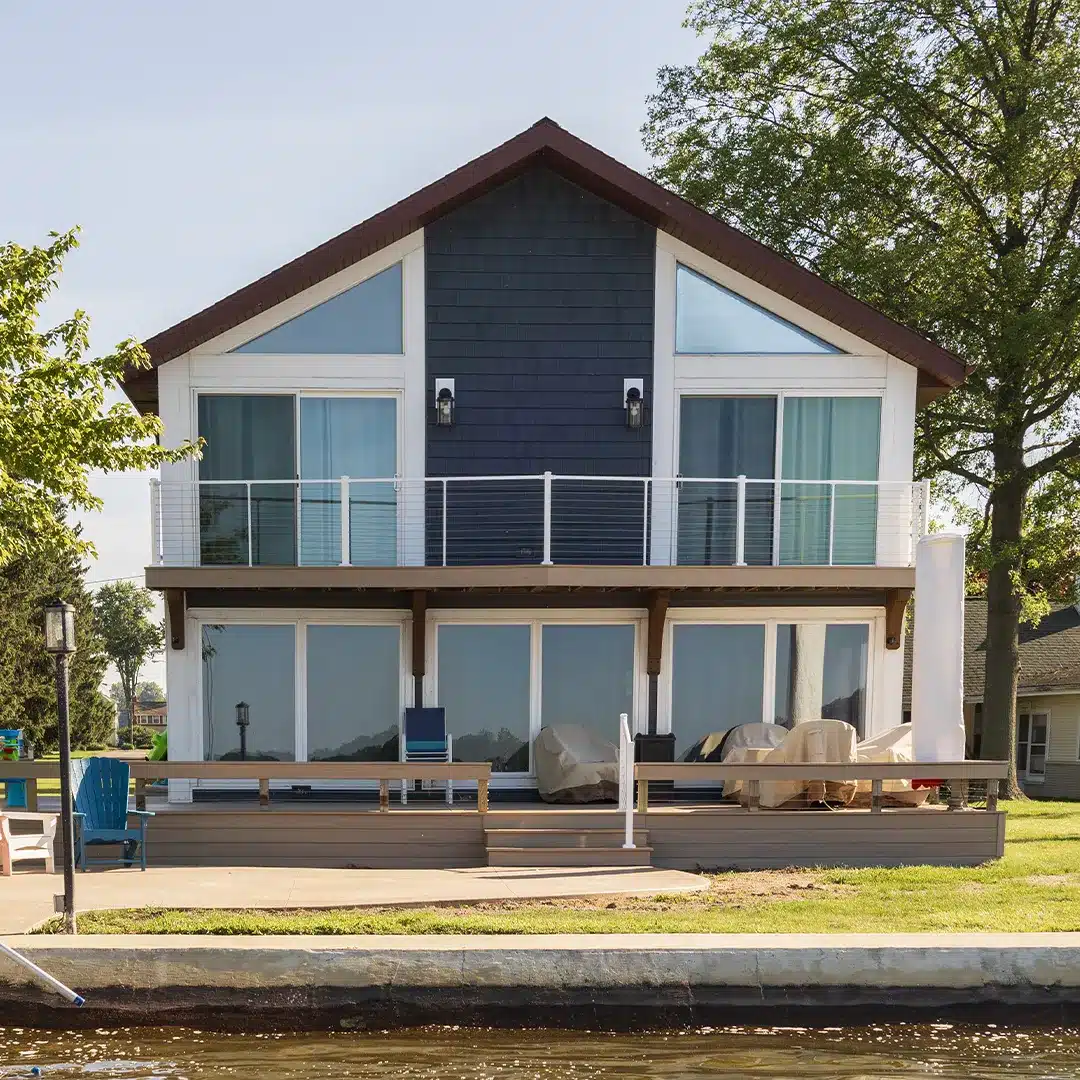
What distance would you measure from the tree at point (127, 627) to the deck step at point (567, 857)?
62.6 m

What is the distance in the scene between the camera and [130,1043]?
768 cm

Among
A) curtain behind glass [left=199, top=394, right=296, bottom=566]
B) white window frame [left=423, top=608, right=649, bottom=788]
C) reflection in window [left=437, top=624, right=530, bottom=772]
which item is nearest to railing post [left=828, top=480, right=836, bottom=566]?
white window frame [left=423, top=608, right=649, bottom=788]

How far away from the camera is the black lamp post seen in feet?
46.4

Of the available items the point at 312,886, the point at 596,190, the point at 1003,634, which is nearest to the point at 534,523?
the point at 596,190

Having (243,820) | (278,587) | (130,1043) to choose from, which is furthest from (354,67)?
(130,1043)

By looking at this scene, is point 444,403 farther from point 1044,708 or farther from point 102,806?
point 1044,708

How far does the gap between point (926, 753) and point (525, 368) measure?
6.21m

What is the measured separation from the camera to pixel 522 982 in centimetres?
802

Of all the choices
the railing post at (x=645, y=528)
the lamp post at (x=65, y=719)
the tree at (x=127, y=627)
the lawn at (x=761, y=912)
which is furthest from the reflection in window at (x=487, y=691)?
the tree at (x=127, y=627)

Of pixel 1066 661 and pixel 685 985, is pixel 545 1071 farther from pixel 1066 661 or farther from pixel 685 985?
pixel 1066 661

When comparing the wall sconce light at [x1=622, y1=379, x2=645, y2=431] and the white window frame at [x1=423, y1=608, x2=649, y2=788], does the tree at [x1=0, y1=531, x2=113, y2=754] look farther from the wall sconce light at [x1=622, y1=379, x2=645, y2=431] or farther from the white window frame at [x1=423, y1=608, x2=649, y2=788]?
the wall sconce light at [x1=622, y1=379, x2=645, y2=431]

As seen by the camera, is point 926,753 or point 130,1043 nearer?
point 130,1043

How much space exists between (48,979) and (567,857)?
511cm

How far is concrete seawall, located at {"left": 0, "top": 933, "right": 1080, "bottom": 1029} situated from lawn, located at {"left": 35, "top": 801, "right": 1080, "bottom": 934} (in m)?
0.53
